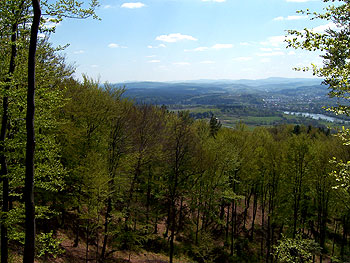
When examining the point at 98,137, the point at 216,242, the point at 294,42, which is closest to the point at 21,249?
the point at 98,137

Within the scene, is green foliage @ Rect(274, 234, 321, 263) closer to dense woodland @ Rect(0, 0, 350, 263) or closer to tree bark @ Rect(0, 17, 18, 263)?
dense woodland @ Rect(0, 0, 350, 263)

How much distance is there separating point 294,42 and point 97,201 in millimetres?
13262

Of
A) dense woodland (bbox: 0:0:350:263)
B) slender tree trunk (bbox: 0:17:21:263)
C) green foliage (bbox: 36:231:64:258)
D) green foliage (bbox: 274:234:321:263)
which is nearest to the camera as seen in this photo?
green foliage (bbox: 36:231:64:258)

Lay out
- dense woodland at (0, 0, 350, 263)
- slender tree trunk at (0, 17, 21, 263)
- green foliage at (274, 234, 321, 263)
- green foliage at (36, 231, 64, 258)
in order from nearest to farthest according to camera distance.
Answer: green foliage at (36, 231, 64, 258)
slender tree trunk at (0, 17, 21, 263)
dense woodland at (0, 0, 350, 263)
green foliage at (274, 234, 321, 263)

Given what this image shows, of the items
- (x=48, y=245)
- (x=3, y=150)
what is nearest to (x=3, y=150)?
(x=3, y=150)

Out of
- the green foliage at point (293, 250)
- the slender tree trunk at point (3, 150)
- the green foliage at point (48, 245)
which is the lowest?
the green foliage at point (293, 250)

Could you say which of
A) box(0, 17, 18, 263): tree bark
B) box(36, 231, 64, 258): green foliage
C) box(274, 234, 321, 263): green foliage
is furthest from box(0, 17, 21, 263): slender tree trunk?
box(274, 234, 321, 263): green foliage

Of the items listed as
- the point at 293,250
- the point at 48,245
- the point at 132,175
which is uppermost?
the point at 132,175

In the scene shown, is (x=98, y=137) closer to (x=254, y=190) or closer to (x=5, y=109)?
(x=5, y=109)

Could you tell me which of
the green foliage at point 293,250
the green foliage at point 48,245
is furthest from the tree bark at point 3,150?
the green foliage at point 293,250

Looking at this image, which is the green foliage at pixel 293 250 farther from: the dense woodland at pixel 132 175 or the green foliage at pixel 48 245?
the green foliage at pixel 48 245

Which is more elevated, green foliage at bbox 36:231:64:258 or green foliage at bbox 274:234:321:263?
green foliage at bbox 36:231:64:258

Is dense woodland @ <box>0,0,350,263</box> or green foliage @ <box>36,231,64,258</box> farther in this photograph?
dense woodland @ <box>0,0,350,263</box>

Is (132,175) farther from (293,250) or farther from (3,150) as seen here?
(293,250)
